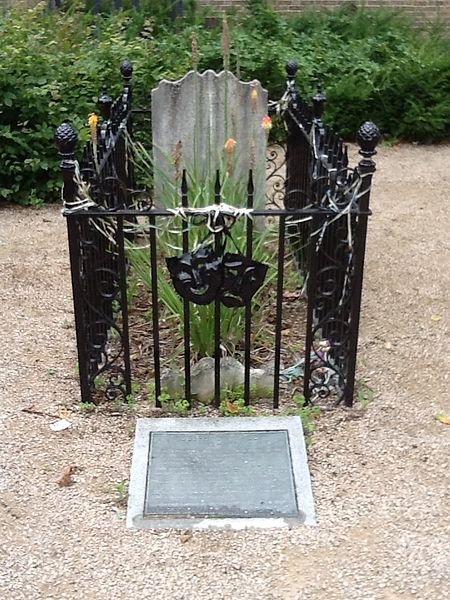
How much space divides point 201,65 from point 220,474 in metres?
5.85

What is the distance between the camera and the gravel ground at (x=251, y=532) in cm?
267

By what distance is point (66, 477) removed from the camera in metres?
3.16

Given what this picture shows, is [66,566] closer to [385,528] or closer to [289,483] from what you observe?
[289,483]

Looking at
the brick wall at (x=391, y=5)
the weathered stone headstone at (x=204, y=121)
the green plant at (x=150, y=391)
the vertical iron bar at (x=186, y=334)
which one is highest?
the brick wall at (x=391, y=5)

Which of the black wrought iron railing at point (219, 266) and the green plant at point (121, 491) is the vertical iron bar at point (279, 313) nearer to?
the black wrought iron railing at point (219, 266)

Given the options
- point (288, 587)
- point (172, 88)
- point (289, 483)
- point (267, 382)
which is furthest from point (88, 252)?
point (172, 88)

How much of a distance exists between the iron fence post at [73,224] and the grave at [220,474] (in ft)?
1.33

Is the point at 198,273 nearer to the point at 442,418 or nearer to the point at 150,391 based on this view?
the point at 150,391

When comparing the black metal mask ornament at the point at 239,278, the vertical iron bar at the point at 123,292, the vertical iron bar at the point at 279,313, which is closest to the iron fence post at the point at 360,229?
the vertical iron bar at the point at 279,313

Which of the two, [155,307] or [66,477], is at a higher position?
[155,307]

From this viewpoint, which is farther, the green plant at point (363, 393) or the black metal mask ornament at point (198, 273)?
the green plant at point (363, 393)

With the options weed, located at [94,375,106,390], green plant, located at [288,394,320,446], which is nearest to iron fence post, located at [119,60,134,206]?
weed, located at [94,375,106,390]

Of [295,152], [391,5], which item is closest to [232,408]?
[295,152]

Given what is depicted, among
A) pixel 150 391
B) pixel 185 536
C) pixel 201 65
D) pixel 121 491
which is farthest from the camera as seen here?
pixel 201 65
